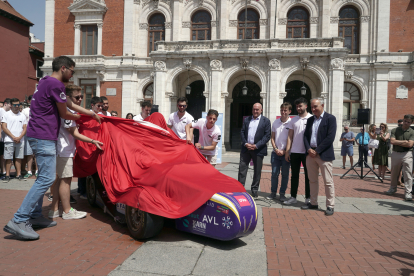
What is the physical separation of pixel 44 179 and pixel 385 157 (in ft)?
35.9

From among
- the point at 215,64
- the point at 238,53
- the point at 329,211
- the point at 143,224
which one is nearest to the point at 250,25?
the point at 238,53

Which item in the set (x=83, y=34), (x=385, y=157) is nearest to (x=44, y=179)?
(x=385, y=157)

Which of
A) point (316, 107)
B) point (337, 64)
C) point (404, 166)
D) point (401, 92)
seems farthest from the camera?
point (401, 92)

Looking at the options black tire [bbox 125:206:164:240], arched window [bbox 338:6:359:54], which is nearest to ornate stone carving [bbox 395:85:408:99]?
arched window [bbox 338:6:359:54]

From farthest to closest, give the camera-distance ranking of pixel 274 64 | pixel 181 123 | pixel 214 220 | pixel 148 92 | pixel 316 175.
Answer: pixel 148 92, pixel 274 64, pixel 181 123, pixel 316 175, pixel 214 220

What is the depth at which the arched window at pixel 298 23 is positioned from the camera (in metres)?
23.1

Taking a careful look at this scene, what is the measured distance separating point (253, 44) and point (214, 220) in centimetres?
1784

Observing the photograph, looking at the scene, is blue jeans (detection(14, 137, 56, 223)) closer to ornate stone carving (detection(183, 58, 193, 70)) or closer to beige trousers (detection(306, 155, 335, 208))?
beige trousers (detection(306, 155, 335, 208))

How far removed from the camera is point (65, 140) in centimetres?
481

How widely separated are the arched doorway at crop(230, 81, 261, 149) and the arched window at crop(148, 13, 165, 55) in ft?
26.8

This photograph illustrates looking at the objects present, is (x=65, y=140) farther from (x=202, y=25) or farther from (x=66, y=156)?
(x=202, y=25)

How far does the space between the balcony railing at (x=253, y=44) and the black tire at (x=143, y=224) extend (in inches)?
693

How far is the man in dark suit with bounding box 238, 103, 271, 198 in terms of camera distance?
6946 millimetres

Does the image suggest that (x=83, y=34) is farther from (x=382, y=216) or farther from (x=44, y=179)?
(x=382, y=216)
